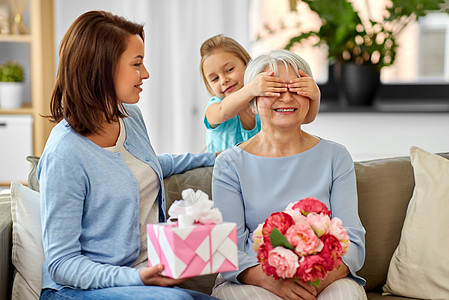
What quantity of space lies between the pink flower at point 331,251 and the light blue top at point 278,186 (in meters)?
0.35

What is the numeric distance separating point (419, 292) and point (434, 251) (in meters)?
0.15

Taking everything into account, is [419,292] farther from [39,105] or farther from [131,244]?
[39,105]

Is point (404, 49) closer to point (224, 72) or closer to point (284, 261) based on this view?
point (224, 72)

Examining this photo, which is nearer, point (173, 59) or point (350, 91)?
point (350, 91)

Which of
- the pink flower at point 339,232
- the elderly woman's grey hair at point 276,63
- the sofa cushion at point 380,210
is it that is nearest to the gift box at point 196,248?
the pink flower at point 339,232

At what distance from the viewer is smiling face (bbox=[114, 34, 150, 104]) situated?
1.65 meters

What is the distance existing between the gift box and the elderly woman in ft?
1.26

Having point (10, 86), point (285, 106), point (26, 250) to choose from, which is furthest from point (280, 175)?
point (10, 86)

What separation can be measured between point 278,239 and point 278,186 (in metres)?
→ 0.42

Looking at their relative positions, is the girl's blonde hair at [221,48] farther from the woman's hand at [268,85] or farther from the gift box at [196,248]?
the gift box at [196,248]

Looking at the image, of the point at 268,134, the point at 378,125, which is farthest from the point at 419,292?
the point at 378,125

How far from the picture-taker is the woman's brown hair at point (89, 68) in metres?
1.60

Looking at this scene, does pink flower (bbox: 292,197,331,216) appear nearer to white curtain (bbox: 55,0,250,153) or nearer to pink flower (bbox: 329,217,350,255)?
pink flower (bbox: 329,217,350,255)

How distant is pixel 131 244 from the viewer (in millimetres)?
1659
